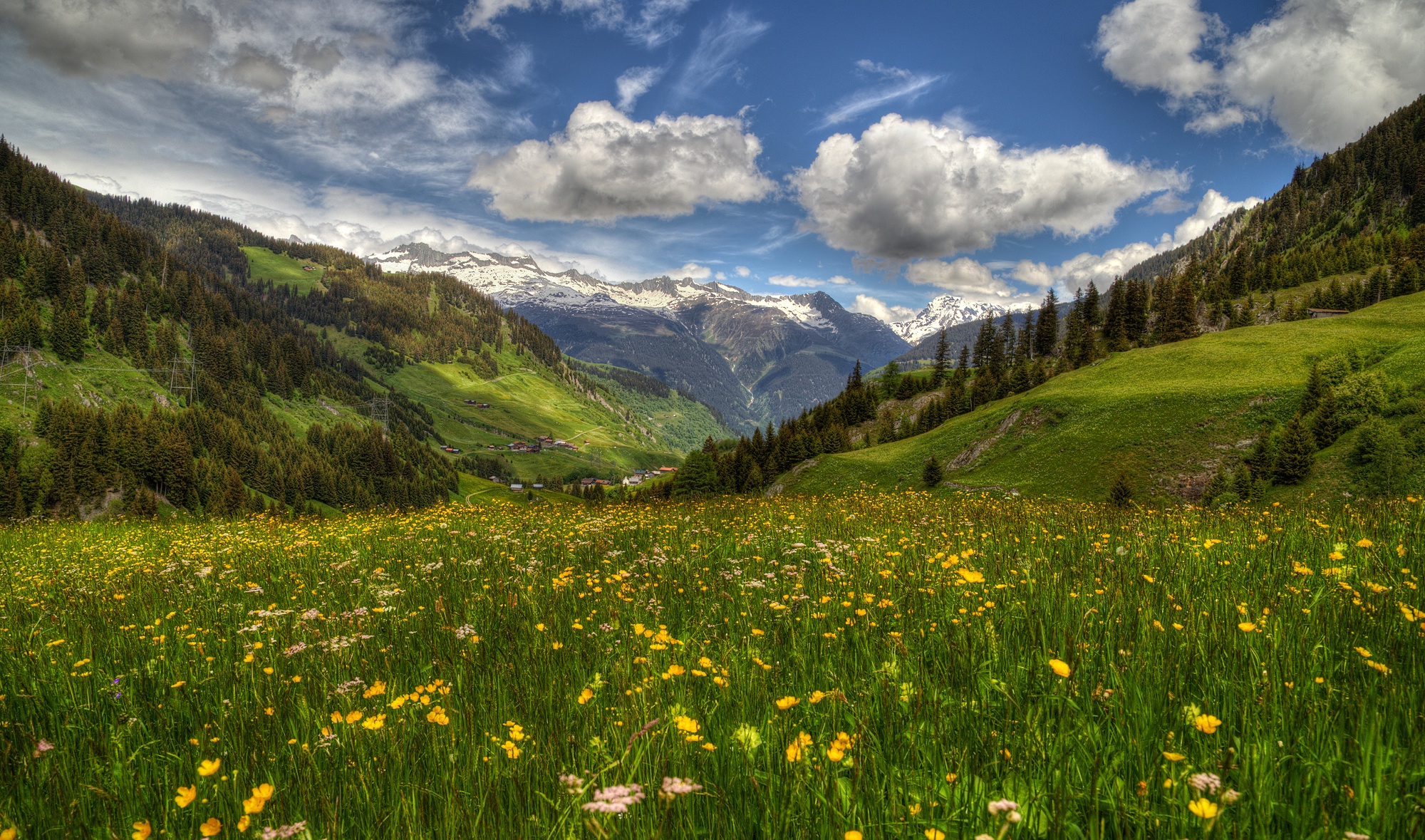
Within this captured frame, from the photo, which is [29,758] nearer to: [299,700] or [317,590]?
[299,700]

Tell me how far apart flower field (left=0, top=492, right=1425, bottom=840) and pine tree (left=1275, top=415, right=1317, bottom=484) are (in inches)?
1196

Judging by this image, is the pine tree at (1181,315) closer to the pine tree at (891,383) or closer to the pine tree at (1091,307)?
the pine tree at (1091,307)

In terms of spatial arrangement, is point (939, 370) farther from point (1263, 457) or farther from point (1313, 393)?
point (1263, 457)

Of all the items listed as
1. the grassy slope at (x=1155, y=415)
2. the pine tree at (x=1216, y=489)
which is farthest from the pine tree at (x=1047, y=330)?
the pine tree at (x=1216, y=489)

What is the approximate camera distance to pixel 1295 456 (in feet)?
97.9

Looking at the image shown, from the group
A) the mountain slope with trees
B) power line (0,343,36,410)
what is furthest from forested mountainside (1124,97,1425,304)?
power line (0,343,36,410)

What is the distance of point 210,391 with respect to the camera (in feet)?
647

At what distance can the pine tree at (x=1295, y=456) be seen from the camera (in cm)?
2958

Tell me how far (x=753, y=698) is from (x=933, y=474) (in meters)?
49.9

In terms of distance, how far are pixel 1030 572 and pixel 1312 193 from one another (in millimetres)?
294082

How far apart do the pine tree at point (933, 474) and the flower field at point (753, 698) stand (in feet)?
141

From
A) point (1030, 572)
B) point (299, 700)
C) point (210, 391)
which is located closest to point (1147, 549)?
point (1030, 572)

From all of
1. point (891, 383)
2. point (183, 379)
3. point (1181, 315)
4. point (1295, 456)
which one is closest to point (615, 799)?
point (1295, 456)

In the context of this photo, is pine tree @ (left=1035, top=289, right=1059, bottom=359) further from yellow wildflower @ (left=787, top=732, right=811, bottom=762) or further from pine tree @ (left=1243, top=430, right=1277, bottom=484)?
yellow wildflower @ (left=787, top=732, right=811, bottom=762)
